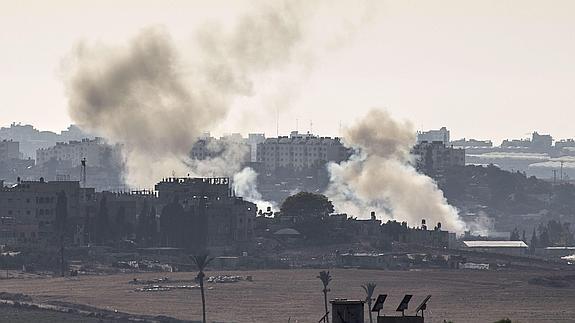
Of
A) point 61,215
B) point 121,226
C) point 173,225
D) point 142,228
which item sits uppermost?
point 61,215

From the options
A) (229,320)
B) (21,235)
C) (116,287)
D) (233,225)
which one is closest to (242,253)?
(233,225)

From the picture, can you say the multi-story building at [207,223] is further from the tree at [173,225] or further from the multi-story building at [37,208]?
the multi-story building at [37,208]

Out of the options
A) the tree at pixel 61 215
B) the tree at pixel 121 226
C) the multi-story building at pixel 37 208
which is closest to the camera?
the tree at pixel 61 215

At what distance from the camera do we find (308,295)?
149 meters

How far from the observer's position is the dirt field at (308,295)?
13438 centimetres

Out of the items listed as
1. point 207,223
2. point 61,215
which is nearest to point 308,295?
point 61,215

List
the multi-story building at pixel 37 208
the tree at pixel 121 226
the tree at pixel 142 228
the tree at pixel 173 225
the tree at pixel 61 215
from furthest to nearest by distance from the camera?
the multi-story building at pixel 37 208 < the tree at pixel 121 226 < the tree at pixel 142 228 < the tree at pixel 173 225 < the tree at pixel 61 215

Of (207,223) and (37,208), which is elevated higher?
(37,208)

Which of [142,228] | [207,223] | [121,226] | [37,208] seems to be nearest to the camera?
[142,228]

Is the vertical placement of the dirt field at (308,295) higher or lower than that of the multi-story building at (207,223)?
lower

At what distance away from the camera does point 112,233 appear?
189750mm

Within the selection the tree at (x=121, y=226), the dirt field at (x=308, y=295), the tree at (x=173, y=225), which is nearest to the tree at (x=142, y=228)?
the tree at (x=121, y=226)

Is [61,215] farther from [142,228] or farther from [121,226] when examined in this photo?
[142,228]

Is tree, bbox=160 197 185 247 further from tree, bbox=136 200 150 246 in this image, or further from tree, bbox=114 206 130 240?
tree, bbox=114 206 130 240
